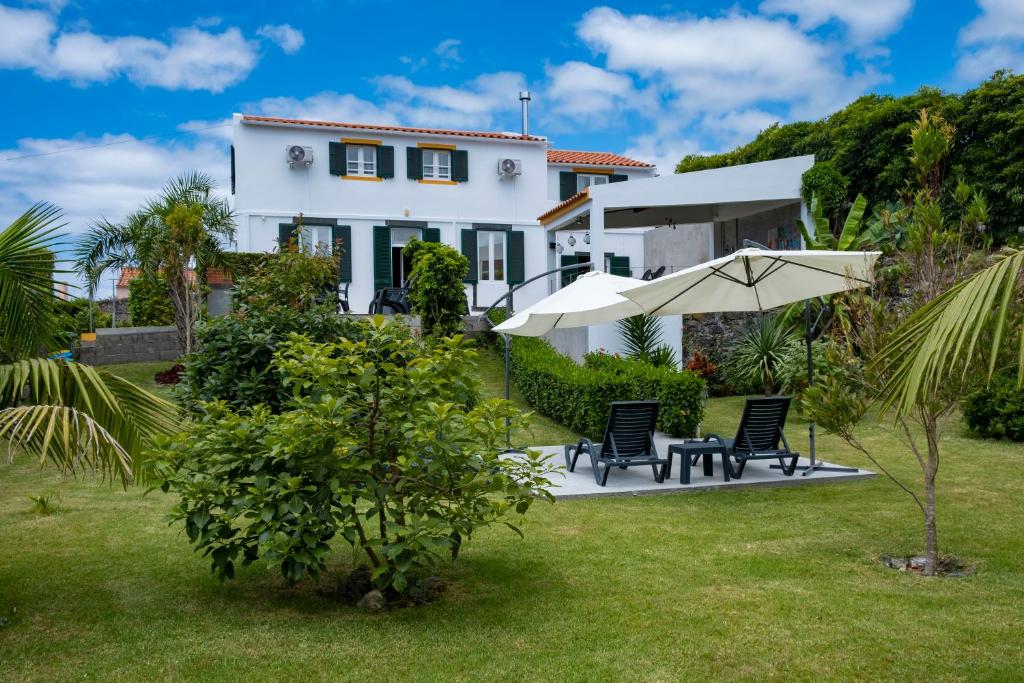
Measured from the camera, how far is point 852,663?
4.32 m

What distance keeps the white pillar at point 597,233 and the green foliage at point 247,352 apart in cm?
946

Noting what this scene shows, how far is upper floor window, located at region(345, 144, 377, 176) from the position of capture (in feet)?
82.9

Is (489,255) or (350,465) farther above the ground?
(489,255)

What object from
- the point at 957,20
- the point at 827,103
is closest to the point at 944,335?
the point at 957,20

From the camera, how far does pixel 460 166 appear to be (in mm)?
26359

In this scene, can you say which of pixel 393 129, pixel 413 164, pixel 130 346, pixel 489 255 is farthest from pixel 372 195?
pixel 130 346

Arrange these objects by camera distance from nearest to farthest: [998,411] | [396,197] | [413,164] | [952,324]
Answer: [952,324] < [998,411] < [396,197] < [413,164]

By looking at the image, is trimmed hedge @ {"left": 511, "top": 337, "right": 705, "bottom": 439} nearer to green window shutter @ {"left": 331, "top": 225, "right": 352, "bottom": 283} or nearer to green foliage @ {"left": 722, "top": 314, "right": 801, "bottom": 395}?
green foliage @ {"left": 722, "top": 314, "right": 801, "bottom": 395}

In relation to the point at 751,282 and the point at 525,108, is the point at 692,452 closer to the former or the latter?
the point at 751,282

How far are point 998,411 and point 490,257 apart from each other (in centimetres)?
1695

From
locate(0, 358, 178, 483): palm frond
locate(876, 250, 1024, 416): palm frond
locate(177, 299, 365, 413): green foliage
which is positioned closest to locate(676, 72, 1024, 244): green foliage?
locate(177, 299, 365, 413): green foliage

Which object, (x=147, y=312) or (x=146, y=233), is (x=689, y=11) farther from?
(x=147, y=312)

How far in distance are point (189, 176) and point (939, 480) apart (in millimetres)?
18036

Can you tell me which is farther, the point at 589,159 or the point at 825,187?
the point at 589,159
